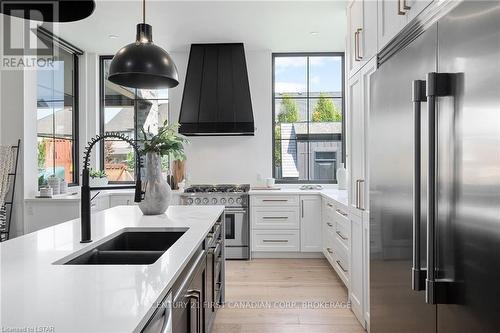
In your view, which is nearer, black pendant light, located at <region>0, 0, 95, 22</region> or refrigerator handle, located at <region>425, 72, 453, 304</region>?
refrigerator handle, located at <region>425, 72, 453, 304</region>

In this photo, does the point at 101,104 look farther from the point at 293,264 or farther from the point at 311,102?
the point at 293,264

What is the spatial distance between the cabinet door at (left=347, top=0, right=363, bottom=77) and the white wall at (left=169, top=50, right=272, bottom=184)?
2203 millimetres

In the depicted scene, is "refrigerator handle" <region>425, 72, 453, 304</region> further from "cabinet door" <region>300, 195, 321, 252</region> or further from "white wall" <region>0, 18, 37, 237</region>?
"white wall" <region>0, 18, 37, 237</region>

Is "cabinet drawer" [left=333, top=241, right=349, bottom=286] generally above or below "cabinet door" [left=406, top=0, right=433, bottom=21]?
below

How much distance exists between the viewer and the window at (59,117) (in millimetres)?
4383

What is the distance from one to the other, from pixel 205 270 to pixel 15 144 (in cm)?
301

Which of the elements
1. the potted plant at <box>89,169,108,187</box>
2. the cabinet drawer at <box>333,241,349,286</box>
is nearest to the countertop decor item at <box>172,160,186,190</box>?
the potted plant at <box>89,169,108,187</box>

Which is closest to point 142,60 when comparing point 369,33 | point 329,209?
point 369,33

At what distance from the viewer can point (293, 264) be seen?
14.1 feet

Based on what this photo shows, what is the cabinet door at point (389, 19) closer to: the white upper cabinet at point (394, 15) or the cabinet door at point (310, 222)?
the white upper cabinet at point (394, 15)

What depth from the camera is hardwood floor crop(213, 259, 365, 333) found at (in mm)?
Answer: 2658

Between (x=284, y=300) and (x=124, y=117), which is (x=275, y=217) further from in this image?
(x=124, y=117)

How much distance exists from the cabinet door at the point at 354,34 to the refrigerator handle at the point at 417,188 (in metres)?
1.47

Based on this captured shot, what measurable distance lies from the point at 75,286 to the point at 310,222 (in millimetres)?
3712
